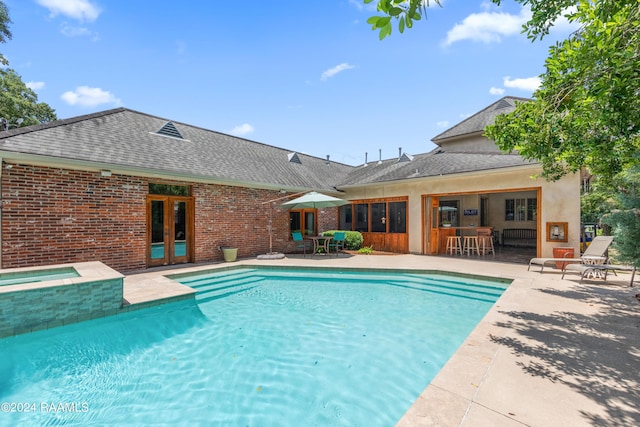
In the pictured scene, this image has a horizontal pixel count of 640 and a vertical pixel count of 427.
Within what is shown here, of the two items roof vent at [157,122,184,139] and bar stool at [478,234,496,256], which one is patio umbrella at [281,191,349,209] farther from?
bar stool at [478,234,496,256]

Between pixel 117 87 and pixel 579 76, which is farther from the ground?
pixel 117 87

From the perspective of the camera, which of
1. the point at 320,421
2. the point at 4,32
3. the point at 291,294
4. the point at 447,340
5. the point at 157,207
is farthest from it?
the point at 4,32

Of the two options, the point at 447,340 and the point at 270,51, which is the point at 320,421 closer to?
the point at 447,340

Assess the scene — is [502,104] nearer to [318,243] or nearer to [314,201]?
[314,201]

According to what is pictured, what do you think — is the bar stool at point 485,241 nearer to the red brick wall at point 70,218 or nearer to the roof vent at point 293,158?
the roof vent at point 293,158

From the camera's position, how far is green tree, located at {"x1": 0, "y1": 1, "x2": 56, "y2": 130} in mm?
18500

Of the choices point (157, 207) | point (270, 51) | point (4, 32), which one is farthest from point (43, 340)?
point (4, 32)

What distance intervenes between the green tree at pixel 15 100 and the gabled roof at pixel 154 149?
16223 millimetres

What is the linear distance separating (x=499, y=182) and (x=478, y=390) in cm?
995

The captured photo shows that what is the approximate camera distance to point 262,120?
1423cm

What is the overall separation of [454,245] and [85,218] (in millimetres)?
14006

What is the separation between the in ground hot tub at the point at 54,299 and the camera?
4500 mm

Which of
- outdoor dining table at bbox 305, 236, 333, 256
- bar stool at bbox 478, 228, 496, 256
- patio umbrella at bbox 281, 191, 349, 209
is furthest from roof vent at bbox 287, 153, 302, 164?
bar stool at bbox 478, 228, 496, 256

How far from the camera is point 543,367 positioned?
304 cm
